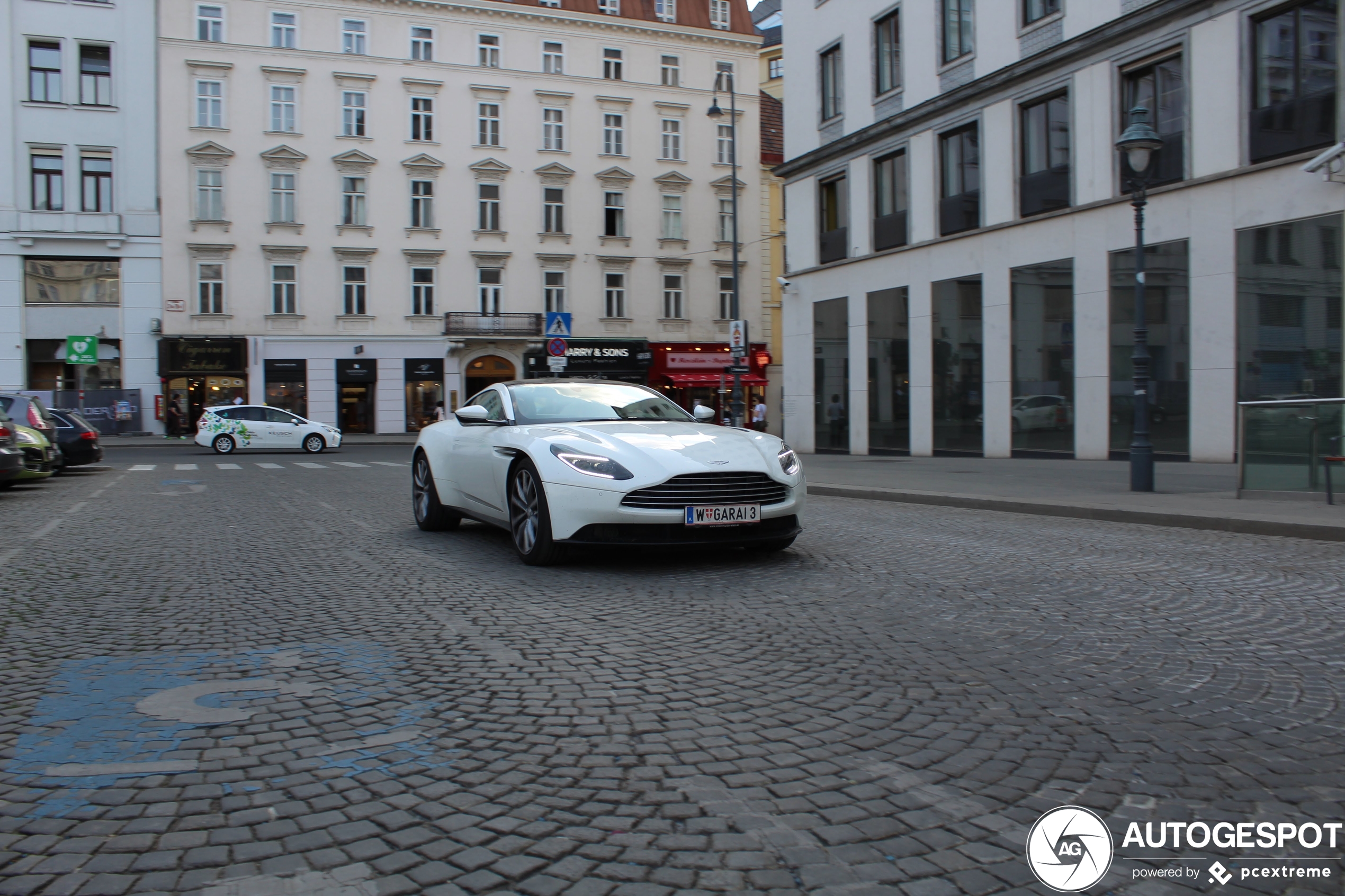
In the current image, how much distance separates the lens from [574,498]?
22.0 ft

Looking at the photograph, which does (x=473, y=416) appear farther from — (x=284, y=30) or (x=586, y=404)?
(x=284, y=30)

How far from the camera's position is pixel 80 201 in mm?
38906

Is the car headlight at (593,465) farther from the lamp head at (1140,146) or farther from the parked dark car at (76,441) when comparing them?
the parked dark car at (76,441)

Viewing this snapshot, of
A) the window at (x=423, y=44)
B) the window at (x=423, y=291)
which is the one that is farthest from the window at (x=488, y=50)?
the window at (x=423, y=291)

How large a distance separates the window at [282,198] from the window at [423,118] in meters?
5.38

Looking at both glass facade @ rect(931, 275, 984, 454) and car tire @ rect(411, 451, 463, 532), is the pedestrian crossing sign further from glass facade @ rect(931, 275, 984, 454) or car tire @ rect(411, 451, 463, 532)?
car tire @ rect(411, 451, 463, 532)

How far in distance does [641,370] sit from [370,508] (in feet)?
112

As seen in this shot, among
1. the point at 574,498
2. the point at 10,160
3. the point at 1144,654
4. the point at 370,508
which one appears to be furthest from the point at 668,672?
the point at 10,160

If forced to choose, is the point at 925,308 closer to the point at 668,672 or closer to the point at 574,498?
the point at 574,498

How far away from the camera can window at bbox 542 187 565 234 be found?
4425 centimetres

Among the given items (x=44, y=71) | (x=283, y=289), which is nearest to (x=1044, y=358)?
(x=283, y=289)

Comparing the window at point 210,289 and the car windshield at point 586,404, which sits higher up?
the window at point 210,289

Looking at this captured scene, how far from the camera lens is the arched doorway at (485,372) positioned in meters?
43.2

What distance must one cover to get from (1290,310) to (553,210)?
3301cm
